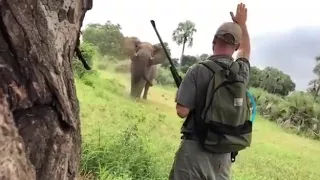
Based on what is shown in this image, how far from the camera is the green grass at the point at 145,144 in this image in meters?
5.01

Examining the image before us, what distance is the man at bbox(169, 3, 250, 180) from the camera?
3.02 metres

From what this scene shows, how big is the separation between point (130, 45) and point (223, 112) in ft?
36.8

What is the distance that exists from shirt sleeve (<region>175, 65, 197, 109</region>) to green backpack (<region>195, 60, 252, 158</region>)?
7 cm

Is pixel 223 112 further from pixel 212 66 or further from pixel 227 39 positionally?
pixel 227 39

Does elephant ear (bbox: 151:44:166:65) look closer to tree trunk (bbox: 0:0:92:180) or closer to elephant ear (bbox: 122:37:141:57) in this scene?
elephant ear (bbox: 122:37:141:57)

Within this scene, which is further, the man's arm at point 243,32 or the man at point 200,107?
the man's arm at point 243,32

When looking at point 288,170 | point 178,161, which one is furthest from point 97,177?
point 288,170

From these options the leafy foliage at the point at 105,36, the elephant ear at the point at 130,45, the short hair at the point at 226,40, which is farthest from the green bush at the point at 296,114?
the short hair at the point at 226,40

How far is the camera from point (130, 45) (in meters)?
14.1

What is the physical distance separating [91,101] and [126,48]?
4.60 m

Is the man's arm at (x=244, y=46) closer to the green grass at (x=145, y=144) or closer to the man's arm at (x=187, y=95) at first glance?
the man's arm at (x=187, y=95)

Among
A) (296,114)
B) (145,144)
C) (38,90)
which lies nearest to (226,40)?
(38,90)

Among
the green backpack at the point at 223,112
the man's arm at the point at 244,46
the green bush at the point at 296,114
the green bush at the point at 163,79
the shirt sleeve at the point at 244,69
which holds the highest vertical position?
the man's arm at the point at 244,46

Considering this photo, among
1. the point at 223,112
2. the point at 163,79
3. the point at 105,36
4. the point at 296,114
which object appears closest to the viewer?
the point at 223,112
